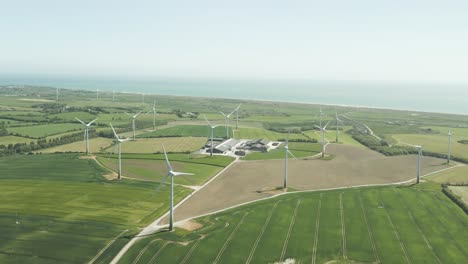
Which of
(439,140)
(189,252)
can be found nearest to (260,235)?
(189,252)

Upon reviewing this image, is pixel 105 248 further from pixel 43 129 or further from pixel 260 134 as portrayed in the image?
pixel 43 129

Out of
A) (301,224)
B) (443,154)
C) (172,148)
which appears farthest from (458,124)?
(301,224)

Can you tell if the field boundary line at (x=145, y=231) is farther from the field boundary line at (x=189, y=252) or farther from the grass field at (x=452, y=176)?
the grass field at (x=452, y=176)

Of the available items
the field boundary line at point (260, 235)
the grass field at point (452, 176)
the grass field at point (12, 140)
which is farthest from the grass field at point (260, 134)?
the field boundary line at point (260, 235)

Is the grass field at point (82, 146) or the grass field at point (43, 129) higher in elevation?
the grass field at point (43, 129)

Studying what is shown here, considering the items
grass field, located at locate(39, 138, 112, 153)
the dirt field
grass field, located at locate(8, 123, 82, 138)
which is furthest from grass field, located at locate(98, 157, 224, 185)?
grass field, located at locate(8, 123, 82, 138)

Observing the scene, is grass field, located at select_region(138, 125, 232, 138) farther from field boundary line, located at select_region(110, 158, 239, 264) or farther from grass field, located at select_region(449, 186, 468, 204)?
grass field, located at select_region(449, 186, 468, 204)

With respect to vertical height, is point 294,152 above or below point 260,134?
Result: below
